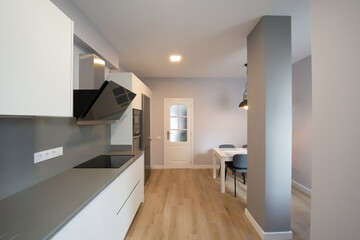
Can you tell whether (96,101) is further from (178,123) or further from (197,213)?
(178,123)

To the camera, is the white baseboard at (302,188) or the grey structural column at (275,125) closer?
the grey structural column at (275,125)

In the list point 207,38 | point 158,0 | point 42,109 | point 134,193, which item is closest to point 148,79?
point 207,38

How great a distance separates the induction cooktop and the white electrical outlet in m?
0.36

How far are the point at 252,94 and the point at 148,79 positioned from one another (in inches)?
131

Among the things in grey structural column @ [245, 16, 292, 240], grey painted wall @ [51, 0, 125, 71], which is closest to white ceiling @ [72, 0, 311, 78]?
grey painted wall @ [51, 0, 125, 71]

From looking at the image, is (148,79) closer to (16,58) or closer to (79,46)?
(79,46)

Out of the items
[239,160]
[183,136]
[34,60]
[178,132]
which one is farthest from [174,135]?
[34,60]

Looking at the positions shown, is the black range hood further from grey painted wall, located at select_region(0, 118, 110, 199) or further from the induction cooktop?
the induction cooktop

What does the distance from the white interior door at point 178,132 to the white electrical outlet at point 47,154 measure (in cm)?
318

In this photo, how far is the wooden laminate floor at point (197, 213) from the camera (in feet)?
6.35

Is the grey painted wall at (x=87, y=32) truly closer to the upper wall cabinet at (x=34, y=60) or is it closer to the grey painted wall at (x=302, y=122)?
the upper wall cabinet at (x=34, y=60)

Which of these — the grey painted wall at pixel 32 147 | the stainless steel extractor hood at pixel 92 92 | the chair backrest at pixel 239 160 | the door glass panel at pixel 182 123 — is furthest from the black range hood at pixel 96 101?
the door glass panel at pixel 182 123

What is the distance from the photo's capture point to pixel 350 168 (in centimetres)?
75

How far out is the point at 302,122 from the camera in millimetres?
3250
